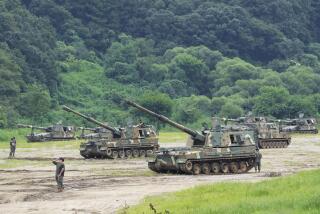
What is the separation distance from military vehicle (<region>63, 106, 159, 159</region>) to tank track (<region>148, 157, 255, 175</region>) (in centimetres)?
1270

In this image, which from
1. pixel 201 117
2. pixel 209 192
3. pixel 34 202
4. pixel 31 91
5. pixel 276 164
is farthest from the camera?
pixel 201 117

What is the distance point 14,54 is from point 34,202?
85.4 meters

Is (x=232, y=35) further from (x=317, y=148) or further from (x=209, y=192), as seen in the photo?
(x=209, y=192)

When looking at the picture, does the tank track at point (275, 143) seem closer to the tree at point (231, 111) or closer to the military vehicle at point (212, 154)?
the military vehicle at point (212, 154)

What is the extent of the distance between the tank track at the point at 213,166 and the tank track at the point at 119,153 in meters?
12.8

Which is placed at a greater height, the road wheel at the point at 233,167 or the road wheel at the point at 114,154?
the road wheel at the point at 114,154

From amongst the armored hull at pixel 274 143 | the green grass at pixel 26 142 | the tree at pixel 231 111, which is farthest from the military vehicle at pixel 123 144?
the tree at pixel 231 111

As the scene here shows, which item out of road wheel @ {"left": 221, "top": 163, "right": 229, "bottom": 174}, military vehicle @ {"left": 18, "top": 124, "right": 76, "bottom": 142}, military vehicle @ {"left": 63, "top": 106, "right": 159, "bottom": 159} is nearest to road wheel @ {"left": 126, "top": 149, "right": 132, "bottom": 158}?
military vehicle @ {"left": 63, "top": 106, "right": 159, "bottom": 159}

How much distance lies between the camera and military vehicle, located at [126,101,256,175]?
1508 inches

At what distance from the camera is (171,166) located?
3847 centimetres

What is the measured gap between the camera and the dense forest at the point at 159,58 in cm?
10569

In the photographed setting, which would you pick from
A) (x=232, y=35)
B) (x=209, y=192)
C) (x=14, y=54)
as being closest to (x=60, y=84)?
(x=14, y=54)

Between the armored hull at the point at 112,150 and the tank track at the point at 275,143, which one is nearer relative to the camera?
the armored hull at the point at 112,150

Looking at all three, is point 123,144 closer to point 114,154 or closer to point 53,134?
point 114,154
